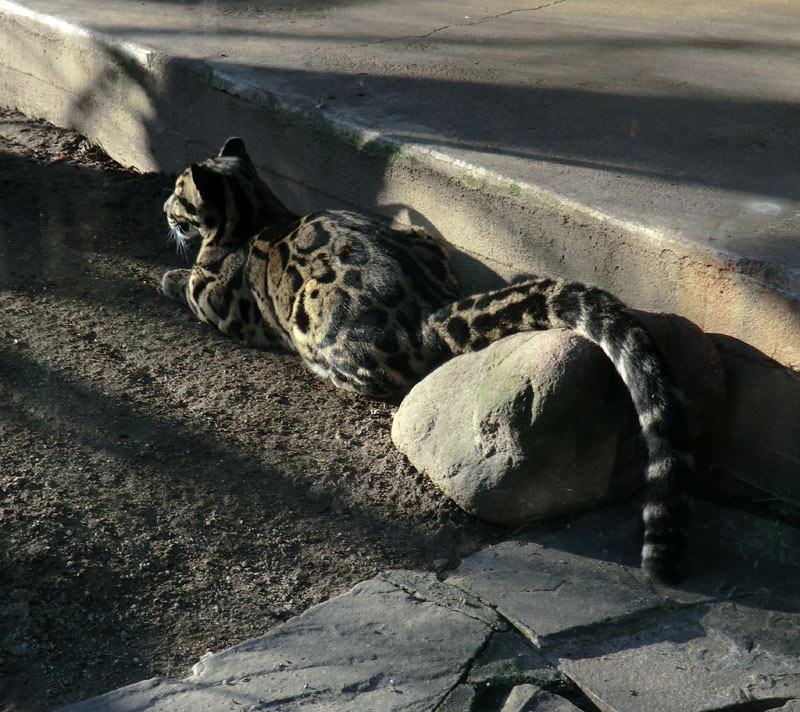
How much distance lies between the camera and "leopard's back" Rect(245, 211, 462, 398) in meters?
4.71

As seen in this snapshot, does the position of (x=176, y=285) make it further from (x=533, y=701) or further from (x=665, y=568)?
(x=533, y=701)

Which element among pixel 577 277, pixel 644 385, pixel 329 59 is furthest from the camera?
pixel 329 59

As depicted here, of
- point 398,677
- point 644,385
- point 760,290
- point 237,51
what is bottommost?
point 398,677

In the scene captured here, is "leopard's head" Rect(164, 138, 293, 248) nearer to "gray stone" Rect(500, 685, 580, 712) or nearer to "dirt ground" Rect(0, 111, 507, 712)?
"dirt ground" Rect(0, 111, 507, 712)

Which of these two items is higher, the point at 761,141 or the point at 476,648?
the point at 761,141

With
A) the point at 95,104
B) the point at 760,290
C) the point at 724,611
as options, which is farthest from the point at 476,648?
the point at 95,104

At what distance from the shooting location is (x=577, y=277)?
4.53 meters

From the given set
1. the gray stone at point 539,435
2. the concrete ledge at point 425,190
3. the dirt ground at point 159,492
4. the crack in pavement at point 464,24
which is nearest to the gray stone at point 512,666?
the dirt ground at point 159,492

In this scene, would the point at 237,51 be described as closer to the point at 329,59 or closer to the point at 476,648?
the point at 329,59

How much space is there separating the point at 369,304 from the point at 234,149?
5.64 feet

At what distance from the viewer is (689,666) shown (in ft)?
10.3

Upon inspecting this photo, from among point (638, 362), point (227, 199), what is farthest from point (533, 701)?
point (227, 199)

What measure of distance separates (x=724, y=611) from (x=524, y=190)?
222 centimetres

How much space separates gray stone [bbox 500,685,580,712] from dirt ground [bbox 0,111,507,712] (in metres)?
0.76
